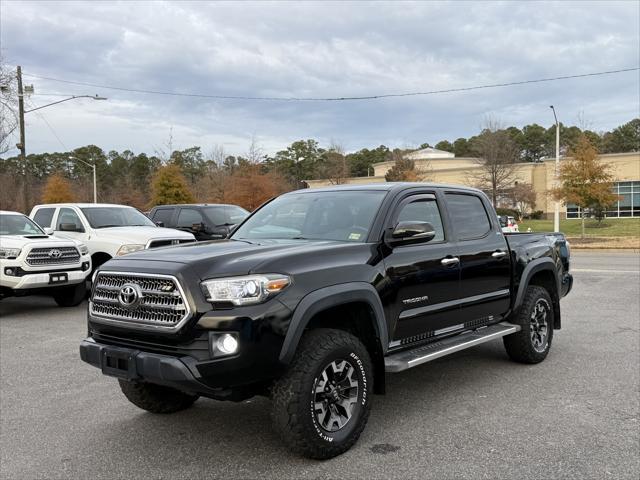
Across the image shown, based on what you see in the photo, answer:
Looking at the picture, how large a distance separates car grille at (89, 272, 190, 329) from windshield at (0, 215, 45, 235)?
24.7ft

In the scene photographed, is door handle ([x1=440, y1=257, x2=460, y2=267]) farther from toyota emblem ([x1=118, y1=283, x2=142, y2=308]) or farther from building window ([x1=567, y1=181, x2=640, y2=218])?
building window ([x1=567, y1=181, x2=640, y2=218])

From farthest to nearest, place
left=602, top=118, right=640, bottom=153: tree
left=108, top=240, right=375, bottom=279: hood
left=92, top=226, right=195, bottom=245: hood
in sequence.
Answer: left=602, top=118, right=640, bottom=153: tree, left=92, top=226, right=195, bottom=245: hood, left=108, top=240, right=375, bottom=279: hood

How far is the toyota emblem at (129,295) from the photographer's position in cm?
369

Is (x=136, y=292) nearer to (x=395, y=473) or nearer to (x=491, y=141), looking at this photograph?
(x=395, y=473)

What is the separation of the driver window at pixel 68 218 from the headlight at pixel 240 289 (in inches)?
361

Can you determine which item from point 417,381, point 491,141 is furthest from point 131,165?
point 417,381

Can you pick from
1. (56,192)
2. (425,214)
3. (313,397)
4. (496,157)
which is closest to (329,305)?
(313,397)

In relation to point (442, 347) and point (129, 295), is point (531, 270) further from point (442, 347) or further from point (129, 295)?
point (129, 295)

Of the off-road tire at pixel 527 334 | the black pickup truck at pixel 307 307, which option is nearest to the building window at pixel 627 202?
the off-road tire at pixel 527 334

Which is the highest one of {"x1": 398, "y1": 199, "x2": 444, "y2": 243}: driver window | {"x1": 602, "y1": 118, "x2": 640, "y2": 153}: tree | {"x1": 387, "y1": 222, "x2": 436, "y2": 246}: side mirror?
{"x1": 602, "y1": 118, "x2": 640, "y2": 153}: tree

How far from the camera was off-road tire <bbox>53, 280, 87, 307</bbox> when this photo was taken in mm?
10500

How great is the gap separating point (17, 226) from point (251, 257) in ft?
28.3

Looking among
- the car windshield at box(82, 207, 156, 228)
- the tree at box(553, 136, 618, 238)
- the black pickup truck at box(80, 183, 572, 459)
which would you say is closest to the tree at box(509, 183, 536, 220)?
the tree at box(553, 136, 618, 238)

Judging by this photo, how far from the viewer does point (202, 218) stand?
579 inches
